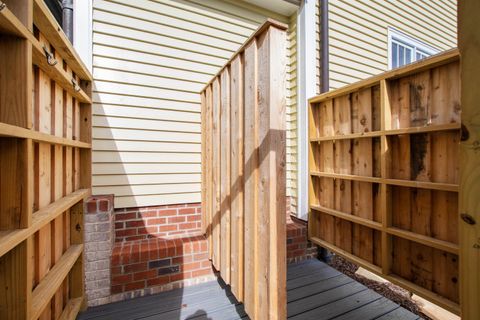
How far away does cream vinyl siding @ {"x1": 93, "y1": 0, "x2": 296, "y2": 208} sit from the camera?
95.3 inches

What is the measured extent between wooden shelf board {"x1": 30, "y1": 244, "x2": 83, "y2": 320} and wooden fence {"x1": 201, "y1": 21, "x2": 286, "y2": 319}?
108cm

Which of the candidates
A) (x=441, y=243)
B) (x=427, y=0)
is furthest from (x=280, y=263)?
(x=427, y=0)

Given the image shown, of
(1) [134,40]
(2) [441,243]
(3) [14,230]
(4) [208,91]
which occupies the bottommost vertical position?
(2) [441,243]

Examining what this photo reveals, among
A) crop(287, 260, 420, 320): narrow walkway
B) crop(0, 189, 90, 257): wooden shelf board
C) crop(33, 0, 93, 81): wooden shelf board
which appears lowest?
crop(287, 260, 420, 320): narrow walkway

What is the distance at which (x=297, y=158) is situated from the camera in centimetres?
322

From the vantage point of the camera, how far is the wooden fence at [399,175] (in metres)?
1.81

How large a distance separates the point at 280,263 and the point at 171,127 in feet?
6.47

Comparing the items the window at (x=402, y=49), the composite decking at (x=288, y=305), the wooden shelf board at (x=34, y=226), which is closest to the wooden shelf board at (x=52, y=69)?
the wooden shelf board at (x=34, y=226)

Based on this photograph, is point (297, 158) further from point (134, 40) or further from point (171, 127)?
point (134, 40)

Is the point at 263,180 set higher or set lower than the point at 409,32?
lower

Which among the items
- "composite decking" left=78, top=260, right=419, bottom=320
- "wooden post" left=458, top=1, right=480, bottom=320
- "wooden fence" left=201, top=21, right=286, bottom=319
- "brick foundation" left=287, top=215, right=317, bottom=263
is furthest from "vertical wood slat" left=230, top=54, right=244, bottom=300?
"brick foundation" left=287, top=215, right=317, bottom=263

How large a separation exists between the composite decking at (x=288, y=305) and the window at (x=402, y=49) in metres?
3.80

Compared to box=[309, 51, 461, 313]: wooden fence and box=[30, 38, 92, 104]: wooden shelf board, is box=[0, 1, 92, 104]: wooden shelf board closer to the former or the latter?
box=[30, 38, 92, 104]: wooden shelf board

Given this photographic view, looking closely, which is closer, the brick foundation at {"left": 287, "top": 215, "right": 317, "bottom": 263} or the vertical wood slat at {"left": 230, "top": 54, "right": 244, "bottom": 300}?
the vertical wood slat at {"left": 230, "top": 54, "right": 244, "bottom": 300}
